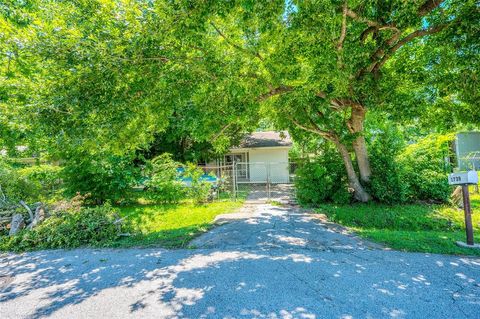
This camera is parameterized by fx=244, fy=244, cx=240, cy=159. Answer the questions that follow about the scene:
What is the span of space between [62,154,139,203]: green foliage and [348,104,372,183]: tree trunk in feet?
29.9

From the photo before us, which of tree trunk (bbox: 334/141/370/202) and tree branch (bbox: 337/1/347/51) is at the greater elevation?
tree branch (bbox: 337/1/347/51)

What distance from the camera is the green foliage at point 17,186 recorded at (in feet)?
27.7

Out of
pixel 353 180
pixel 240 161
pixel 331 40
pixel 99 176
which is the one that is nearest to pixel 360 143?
pixel 353 180

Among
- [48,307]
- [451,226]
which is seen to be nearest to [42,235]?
[48,307]

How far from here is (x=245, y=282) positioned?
12.1 feet

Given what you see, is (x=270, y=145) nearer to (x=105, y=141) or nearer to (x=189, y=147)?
(x=189, y=147)

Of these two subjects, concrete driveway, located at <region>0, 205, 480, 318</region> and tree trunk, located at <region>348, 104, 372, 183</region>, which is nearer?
concrete driveway, located at <region>0, 205, 480, 318</region>

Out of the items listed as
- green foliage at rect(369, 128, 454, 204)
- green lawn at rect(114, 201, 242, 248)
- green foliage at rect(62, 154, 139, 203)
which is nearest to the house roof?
green foliage at rect(369, 128, 454, 204)

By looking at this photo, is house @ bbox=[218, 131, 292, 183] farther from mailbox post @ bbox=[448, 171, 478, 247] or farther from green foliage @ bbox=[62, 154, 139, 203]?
mailbox post @ bbox=[448, 171, 478, 247]

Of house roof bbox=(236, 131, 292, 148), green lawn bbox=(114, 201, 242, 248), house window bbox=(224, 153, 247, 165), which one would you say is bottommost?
green lawn bbox=(114, 201, 242, 248)

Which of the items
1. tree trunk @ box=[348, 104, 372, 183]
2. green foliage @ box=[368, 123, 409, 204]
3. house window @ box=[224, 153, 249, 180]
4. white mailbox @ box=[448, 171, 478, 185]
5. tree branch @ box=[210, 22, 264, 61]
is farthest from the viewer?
house window @ box=[224, 153, 249, 180]

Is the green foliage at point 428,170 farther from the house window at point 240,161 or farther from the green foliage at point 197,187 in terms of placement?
the house window at point 240,161

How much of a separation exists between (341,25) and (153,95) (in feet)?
16.4

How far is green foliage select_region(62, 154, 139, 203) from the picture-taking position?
32.4 feet
